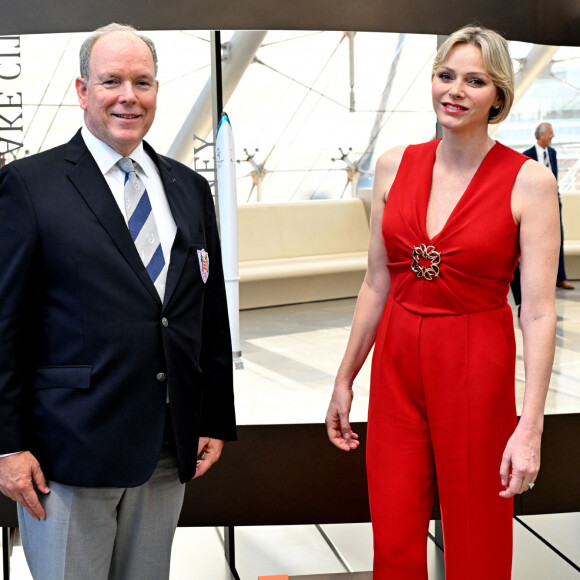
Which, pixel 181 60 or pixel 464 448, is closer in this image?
pixel 464 448

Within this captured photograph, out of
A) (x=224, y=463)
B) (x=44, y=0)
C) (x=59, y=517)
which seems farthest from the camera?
(x=44, y=0)

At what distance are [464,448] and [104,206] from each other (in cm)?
97

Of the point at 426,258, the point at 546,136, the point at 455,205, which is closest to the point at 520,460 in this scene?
the point at 426,258

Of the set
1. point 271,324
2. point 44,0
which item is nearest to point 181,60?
point 271,324

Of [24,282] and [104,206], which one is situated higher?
[104,206]

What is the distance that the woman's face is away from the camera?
5.96 ft

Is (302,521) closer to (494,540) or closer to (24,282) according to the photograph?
(494,540)

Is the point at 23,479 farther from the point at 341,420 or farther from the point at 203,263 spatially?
the point at 341,420

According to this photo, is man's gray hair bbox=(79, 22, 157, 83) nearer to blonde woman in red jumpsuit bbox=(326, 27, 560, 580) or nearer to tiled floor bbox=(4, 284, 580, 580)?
blonde woman in red jumpsuit bbox=(326, 27, 560, 580)

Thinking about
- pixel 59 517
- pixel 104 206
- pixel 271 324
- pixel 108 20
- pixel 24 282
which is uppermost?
pixel 108 20

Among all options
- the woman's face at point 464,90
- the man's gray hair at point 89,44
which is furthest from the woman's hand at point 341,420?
the man's gray hair at point 89,44

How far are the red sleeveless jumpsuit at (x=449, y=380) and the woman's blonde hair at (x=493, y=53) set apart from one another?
0.14 meters

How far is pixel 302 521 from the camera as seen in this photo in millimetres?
3695

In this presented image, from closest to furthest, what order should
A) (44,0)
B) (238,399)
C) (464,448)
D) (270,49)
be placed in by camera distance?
1. (464,448)
2. (44,0)
3. (238,399)
4. (270,49)
